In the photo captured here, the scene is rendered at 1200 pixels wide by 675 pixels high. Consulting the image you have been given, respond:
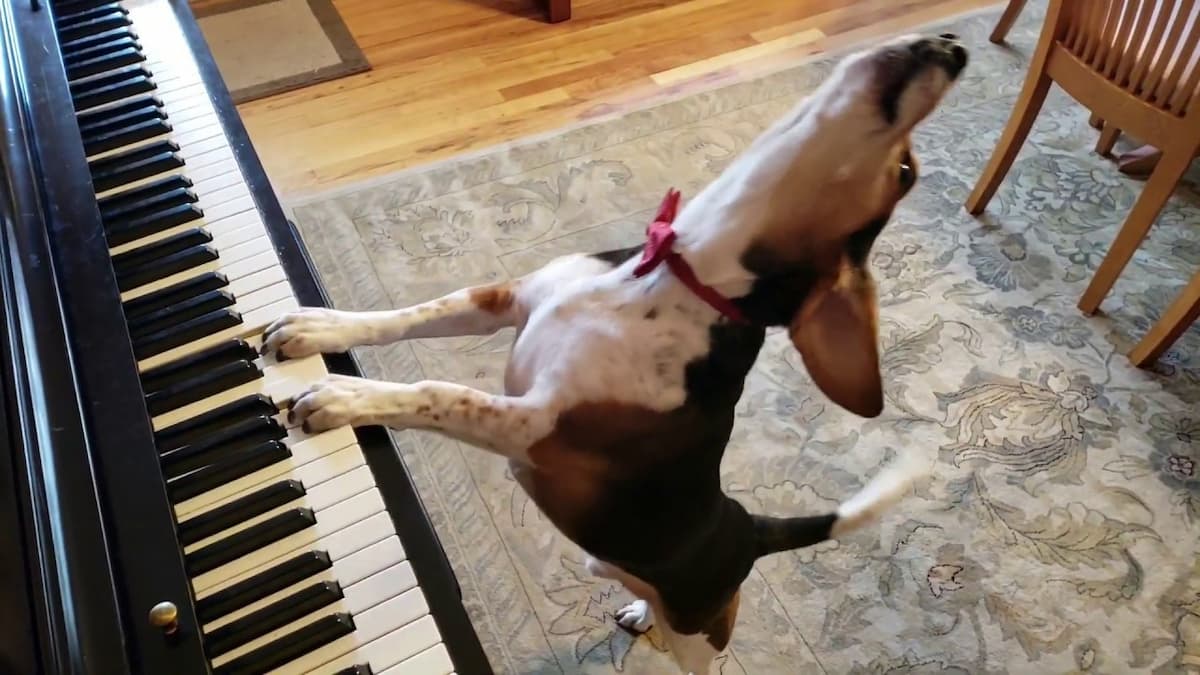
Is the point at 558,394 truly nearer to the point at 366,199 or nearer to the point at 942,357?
the point at 942,357

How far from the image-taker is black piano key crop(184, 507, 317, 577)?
92 centimetres

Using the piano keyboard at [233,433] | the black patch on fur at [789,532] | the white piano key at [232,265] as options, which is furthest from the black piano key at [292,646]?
the black patch on fur at [789,532]

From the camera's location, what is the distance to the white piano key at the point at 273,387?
3.37 ft

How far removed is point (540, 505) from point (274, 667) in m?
0.45

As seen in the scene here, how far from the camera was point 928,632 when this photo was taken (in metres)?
1.88

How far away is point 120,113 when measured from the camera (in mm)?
1363

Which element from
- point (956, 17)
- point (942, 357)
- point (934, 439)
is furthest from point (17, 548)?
point (956, 17)

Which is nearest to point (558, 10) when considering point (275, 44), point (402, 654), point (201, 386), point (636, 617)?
point (275, 44)

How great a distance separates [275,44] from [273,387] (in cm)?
245

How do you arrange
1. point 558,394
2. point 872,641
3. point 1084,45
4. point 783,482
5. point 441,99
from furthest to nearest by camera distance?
point 441,99 → point 1084,45 → point 783,482 → point 872,641 → point 558,394

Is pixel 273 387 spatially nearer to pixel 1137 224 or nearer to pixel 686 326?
pixel 686 326

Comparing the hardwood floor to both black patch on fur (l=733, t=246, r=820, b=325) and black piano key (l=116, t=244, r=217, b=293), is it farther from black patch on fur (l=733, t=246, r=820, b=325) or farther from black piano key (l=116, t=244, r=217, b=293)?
black patch on fur (l=733, t=246, r=820, b=325)

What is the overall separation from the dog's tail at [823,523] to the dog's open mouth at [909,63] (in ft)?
2.25

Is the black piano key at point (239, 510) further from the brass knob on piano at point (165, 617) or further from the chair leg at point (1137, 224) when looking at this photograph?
the chair leg at point (1137, 224)
